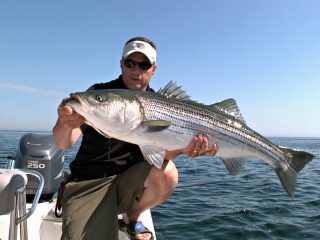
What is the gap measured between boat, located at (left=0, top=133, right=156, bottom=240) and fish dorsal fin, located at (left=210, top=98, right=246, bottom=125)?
7.13 feet

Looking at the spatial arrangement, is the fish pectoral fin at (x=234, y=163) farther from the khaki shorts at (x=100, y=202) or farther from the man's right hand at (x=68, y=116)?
the man's right hand at (x=68, y=116)

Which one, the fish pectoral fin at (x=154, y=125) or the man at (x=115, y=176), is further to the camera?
the man at (x=115, y=176)

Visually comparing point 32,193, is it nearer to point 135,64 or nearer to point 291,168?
point 135,64

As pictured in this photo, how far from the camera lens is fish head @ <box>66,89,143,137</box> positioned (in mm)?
4079

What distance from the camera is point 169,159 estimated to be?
5.46 metres

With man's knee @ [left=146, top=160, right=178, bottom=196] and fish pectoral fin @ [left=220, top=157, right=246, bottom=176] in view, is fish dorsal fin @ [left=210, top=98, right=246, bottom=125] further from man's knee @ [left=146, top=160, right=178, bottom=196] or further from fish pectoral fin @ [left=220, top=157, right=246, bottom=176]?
man's knee @ [left=146, top=160, right=178, bottom=196]

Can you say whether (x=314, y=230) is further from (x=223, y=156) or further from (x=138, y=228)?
(x=138, y=228)

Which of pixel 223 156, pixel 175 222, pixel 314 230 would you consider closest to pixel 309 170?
pixel 314 230

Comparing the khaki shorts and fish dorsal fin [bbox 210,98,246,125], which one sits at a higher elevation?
fish dorsal fin [bbox 210,98,246,125]

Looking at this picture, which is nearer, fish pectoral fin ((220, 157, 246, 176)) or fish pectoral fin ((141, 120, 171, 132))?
fish pectoral fin ((141, 120, 171, 132))

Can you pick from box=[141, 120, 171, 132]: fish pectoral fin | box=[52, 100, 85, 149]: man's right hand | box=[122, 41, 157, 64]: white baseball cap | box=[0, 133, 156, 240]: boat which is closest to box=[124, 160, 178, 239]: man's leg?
box=[0, 133, 156, 240]: boat

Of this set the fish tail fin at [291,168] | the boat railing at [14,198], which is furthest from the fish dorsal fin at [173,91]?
the boat railing at [14,198]

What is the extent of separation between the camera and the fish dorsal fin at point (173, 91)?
496 centimetres

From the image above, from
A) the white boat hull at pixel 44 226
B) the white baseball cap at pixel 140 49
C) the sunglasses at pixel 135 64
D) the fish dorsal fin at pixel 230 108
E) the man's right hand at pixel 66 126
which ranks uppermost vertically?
the white baseball cap at pixel 140 49
